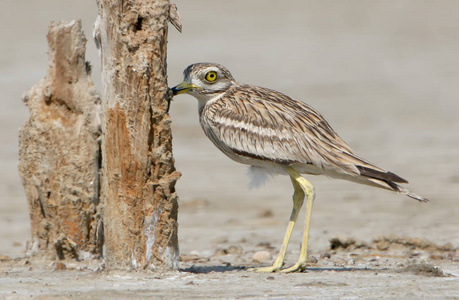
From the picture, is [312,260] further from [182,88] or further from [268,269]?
[182,88]

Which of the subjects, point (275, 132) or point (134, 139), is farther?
point (275, 132)

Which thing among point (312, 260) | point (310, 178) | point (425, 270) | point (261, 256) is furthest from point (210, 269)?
point (310, 178)

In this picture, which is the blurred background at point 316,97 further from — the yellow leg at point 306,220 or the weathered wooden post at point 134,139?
the weathered wooden post at point 134,139

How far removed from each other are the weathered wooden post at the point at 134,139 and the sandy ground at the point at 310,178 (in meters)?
0.29

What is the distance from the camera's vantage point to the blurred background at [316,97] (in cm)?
1343

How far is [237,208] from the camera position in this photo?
14516mm

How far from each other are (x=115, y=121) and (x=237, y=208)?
21.7 ft

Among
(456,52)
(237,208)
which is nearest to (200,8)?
(456,52)

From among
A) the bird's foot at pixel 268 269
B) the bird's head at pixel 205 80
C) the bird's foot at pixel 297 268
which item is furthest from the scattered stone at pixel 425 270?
the bird's head at pixel 205 80

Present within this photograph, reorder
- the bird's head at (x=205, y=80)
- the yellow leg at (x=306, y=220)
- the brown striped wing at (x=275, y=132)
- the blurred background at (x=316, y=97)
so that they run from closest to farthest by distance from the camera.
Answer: the yellow leg at (x=306, y=220)
the brown striped wing at (x=275, y=132)
the bird's head at (x=205, y=80)
the blurred background at (x=316, y=97)

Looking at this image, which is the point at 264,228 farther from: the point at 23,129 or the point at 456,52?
the point at 456,52

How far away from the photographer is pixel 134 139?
319 inches

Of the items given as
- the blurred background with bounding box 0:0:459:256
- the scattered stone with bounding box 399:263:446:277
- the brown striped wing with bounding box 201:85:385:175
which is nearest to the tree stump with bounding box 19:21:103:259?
the brown striped wing with bounding box 201:85:385:175

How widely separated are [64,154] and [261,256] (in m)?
2.32
